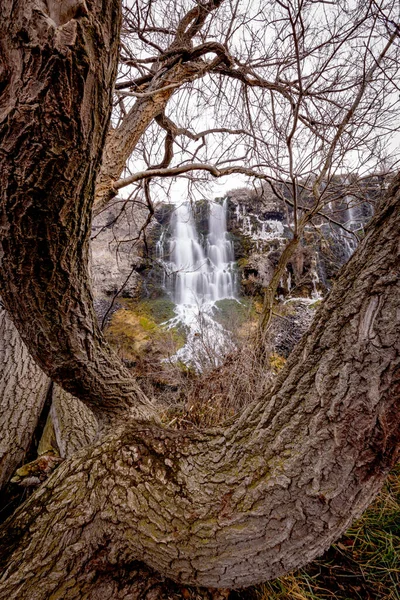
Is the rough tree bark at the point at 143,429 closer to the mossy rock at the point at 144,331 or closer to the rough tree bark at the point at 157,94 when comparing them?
the rough tree bark at the point at 157,94

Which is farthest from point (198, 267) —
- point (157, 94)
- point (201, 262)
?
point (157, 94)

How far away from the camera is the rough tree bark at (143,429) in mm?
488

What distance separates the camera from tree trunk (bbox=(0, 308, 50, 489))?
4.94 ft

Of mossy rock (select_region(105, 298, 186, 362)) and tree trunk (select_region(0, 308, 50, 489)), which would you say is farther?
mossy rock (select_region(105, 298, 186, 362))

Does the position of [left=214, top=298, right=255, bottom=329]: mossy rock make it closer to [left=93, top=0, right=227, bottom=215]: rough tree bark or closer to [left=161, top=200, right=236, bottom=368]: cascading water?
[left=161, top=200, right=236, bottom=368]: cascading water

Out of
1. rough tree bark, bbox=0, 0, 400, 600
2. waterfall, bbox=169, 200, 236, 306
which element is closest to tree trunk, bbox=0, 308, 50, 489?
rough tree bark, bbox=0, 0, 400, 600

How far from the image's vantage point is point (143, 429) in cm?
105

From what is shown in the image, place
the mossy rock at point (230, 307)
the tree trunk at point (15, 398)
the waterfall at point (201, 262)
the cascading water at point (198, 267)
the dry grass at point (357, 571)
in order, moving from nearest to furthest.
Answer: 1. the dry grass at point (357, 571)
2. the tree trunk at point (15, 398)
3. the mossy rock at point (230, 307)
4. the cascading water at point (198, 267)
5. the waterfall at point (201, 262)

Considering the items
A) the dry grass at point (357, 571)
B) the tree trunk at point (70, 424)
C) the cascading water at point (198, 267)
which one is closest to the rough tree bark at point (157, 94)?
the tree trunk at point (70, 424)

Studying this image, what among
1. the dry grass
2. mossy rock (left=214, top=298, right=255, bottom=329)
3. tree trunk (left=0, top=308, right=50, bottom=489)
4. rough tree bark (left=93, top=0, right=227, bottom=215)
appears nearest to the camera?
the dry grass

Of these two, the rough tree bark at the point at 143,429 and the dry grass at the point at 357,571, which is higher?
the rough tree bark at the point at 143,429

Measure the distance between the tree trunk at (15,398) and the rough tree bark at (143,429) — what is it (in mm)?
711

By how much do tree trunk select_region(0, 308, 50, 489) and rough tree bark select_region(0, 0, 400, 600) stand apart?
71 cm

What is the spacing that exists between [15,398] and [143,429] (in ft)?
3.93
